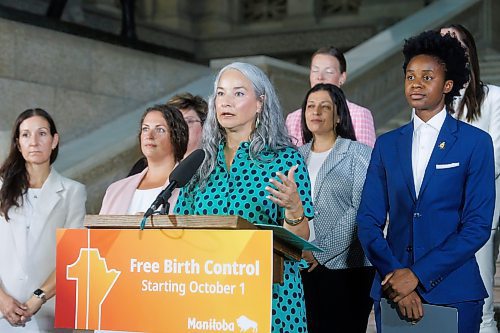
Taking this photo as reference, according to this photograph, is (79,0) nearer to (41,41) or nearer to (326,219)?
(41,41)

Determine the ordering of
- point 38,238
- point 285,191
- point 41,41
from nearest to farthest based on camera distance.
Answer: point 285,191 → point 38,238 → point 41,41

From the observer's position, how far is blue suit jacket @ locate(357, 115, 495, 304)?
4.01 metres

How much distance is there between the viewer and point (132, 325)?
340 cm

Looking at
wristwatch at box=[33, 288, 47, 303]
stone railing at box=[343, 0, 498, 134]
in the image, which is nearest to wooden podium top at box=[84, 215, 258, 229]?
wristwatch at box=[33, 288, 47, 303]

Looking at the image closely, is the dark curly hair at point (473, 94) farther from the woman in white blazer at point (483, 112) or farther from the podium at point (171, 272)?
the podium at point (171, 272)

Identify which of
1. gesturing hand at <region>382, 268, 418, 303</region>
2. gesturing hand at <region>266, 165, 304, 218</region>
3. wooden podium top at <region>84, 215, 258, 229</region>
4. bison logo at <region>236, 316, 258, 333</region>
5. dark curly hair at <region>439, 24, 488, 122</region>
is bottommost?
bison logo at <region>236, 316, 258, 333</region>

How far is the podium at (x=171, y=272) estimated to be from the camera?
10.6 ft

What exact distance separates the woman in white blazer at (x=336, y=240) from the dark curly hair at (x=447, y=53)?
3.58 ft

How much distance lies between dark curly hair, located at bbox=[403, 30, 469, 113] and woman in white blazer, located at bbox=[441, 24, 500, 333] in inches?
34.2

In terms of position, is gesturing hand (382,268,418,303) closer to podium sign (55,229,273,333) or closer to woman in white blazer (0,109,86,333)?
podium sign (55,229,273,333)

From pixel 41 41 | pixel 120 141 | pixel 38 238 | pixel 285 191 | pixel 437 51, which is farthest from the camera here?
pixel 41 41

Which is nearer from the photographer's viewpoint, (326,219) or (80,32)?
(326,219)

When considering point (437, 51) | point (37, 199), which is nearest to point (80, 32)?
point (37, 199)

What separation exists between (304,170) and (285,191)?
1.35 ft
